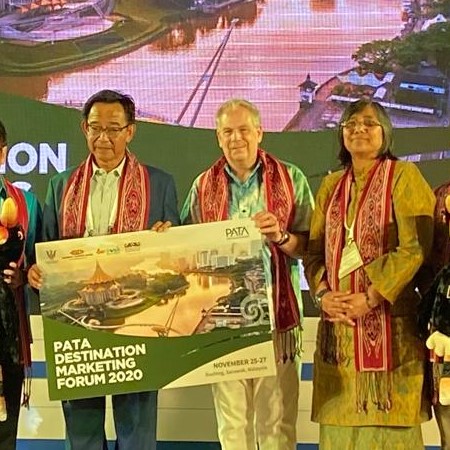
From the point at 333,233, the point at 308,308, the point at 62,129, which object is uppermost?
the point at 62,129

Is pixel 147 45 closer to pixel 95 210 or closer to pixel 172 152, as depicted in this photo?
pixel 172 152

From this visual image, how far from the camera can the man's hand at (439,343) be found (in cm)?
184

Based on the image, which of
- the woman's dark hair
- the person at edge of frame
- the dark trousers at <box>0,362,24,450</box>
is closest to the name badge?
the person at edge of frame

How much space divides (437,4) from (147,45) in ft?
3.55

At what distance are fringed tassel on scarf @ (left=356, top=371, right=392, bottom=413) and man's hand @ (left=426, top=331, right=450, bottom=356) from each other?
18cm

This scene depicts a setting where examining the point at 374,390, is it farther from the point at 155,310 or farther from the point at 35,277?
the point at 35,277

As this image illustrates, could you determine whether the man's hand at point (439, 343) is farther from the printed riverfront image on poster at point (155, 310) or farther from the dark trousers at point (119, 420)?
the dark trousers at point (119, 420)

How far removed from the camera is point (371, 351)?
2.00 meters

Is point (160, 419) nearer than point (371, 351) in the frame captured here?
No

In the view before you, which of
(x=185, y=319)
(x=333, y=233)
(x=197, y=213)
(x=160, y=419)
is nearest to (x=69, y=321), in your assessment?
(x=185, y=319)

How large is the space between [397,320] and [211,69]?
4.41 feet

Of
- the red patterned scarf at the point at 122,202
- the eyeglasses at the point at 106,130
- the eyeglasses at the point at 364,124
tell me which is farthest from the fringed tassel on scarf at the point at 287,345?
the eyeglasses at the point at 106,130

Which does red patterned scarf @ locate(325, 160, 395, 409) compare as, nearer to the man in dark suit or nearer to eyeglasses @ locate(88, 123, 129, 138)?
the man in dark suit

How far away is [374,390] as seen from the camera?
2.02 meters
